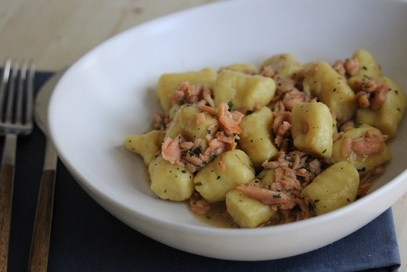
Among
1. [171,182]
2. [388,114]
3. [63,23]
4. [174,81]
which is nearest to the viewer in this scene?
[171,182]

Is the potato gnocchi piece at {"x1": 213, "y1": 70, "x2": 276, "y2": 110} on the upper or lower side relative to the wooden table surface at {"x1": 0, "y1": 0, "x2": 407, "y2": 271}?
upper

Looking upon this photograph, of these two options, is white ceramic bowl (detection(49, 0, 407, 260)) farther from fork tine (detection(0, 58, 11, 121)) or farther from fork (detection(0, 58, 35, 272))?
fork tine (detection(0, 58, 11, 121))

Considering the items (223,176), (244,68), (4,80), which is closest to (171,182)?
(223,176)

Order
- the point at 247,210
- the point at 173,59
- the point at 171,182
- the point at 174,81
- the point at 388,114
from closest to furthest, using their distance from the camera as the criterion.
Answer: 1. the point at 247,210
2. the point at 171,182
3. the point at 388,114
4. the point at 174,81
5. the point at 173,59

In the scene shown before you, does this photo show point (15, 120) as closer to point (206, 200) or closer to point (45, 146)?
point (45, 146)

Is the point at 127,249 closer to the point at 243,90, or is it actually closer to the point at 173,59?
the point at 243,90

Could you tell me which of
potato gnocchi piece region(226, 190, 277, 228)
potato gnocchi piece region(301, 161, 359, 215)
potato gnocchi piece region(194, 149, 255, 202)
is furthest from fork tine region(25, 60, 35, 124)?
potato gnocchi piece region(301, 161, 359, 215)
